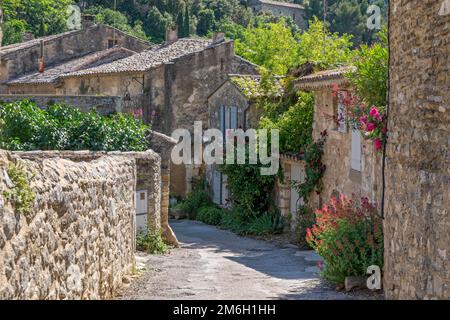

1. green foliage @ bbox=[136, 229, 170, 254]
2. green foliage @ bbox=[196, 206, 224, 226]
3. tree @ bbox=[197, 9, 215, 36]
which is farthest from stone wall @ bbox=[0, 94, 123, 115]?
tree @ bbox=[197, 9, 215, 36]

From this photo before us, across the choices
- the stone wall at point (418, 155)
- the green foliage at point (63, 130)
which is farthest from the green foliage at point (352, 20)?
the stone wall at point (418, 155)

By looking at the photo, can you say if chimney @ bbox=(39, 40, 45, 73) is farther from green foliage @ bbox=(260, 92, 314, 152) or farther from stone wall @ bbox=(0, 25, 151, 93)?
green foliage @ bbox=(260, 92, 314, 152)

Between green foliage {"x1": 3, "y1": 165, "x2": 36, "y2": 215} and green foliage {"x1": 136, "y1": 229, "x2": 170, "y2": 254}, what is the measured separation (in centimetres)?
1077

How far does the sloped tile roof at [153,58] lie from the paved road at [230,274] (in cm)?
1079

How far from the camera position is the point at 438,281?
696cm

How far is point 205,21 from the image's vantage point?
66.9m

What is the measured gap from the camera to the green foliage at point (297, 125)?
21.9 m

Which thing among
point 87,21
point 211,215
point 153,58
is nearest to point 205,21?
point 87,21

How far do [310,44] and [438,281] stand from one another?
1363 inches

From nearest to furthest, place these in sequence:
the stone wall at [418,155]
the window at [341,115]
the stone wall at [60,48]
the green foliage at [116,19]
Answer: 1. the stone wall at [418,155]
2. the window at [341,115]
3. the stone wall at [60,48]
4. the green foliage at [116,19]

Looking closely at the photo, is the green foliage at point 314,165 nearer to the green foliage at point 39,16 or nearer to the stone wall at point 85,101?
the stone wall at point 85,101

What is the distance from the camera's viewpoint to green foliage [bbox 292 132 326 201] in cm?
1970

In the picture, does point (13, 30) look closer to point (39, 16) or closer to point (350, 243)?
point (39, 16)

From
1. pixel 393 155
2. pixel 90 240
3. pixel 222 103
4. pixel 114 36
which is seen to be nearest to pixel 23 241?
pixel 90 240
